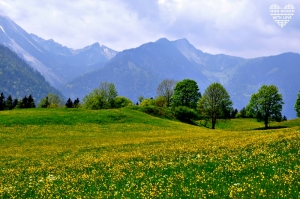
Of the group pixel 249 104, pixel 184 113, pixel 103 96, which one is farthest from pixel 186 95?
pixel 103 96

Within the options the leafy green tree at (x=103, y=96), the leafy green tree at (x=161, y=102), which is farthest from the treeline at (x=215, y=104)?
the leafy green tree at (x=103, y=96)

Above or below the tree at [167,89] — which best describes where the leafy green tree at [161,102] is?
below

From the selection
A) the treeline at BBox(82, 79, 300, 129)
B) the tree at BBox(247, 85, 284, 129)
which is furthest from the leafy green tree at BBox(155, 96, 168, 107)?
the tree at BBox(247, 85, 284, 129)

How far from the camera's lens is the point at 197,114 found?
322 ft

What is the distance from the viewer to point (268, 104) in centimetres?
8850

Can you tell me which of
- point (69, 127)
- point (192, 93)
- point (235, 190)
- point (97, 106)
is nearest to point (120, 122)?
point (69, 127)

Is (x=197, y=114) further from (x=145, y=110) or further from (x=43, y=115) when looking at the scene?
(x=43, y=115)

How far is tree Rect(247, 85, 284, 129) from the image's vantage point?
288 feet

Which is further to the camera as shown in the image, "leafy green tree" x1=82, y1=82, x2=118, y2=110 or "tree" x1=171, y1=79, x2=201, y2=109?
"leafy green tree" x1=82, y1=82, x2=118, y2=110

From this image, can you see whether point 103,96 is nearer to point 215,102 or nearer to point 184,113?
point 184,113

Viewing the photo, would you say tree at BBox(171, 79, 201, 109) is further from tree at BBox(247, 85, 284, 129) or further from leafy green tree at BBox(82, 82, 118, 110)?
leafy green tree at BBox(82, 82, 118, 110)

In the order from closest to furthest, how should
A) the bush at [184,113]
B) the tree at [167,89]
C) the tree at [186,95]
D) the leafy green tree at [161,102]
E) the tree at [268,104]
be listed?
1. the tree at [268,104]
2. the bush at [184,113]
3. the tree at [186,95]
4. the leafy green tree at [161,102]
5. the tree at [167,89]

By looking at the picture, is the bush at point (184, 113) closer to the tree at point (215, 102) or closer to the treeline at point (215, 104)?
the treeline at point (215, 104)

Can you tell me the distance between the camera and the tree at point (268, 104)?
87.7 meters
